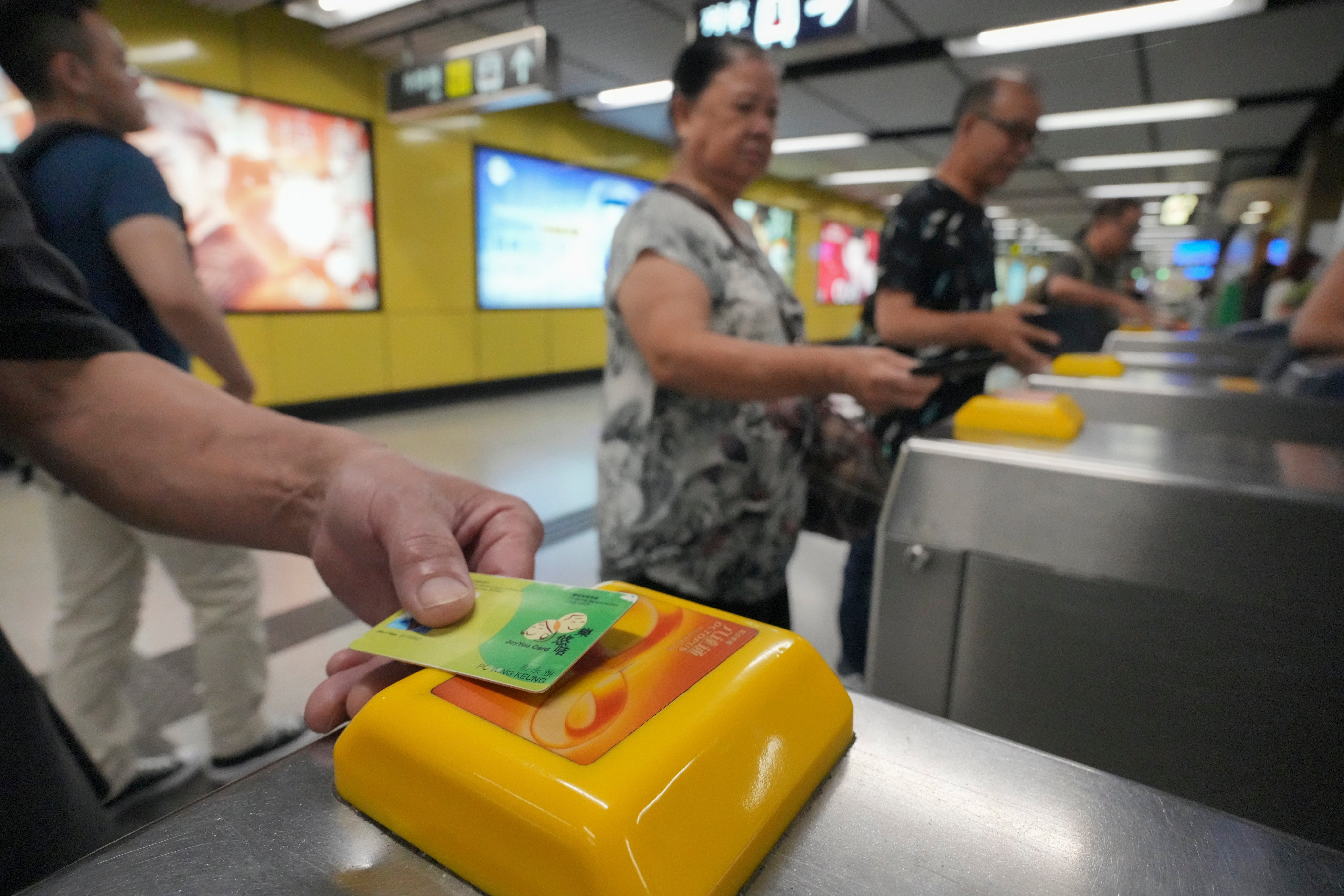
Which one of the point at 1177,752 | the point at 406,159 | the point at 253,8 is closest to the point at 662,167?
the point at 406,159

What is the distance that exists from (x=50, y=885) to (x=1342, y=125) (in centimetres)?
162

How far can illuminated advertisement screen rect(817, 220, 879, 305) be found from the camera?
9102 millimetres

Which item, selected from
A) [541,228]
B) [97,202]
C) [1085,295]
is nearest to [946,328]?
[1085,295]

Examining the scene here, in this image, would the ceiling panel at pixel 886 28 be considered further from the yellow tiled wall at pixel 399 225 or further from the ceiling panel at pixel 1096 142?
the yellow tiled wall at pixel 399 225

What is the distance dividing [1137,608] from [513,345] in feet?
17.5

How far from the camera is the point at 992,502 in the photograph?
0.81 meters

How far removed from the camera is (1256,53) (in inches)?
39.3

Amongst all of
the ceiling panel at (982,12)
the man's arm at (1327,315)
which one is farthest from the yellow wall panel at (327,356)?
the man's arm at (1327,315)

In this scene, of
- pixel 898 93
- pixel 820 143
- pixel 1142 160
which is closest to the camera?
pixel 1142 160

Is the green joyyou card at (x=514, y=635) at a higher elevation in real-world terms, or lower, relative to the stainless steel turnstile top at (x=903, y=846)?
higher

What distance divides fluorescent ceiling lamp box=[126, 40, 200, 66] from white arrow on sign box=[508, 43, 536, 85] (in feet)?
5.83

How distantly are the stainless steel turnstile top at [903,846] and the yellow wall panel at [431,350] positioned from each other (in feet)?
15.9

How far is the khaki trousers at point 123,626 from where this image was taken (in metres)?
1.27

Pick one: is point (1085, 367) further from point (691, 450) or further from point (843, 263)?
point (843, 263)
